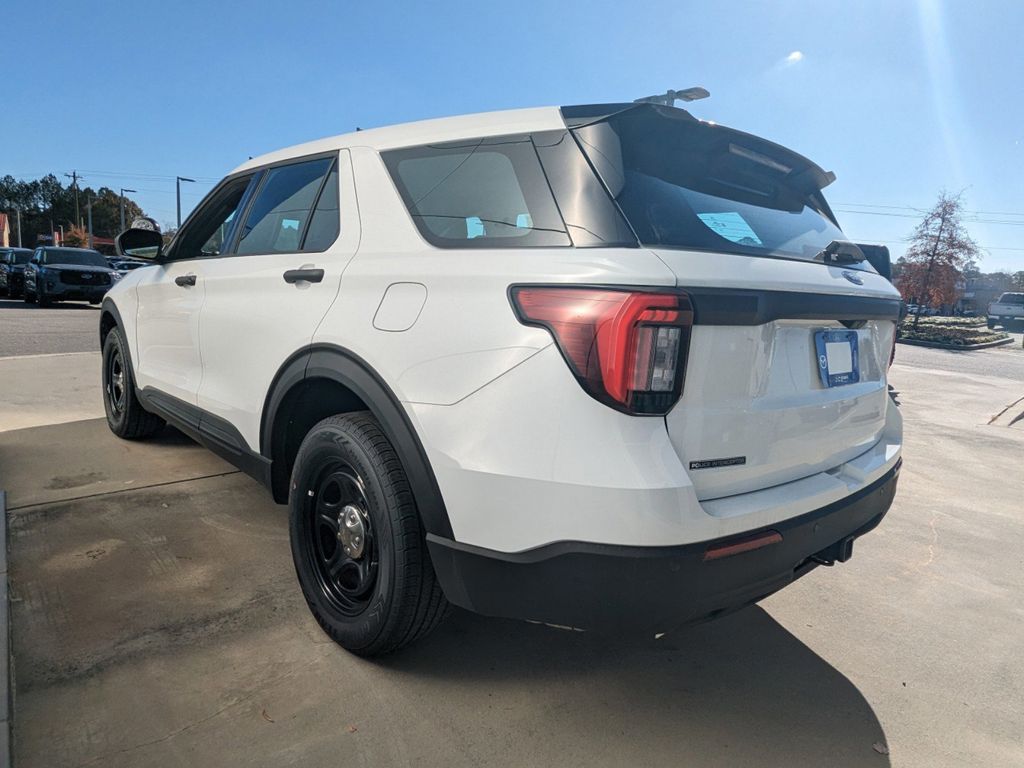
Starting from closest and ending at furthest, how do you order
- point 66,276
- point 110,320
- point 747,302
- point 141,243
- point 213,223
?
point 747,302
point 213,223
point 141,243
point 110,320
point 66,276

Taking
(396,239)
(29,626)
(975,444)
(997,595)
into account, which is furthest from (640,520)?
(975,444)

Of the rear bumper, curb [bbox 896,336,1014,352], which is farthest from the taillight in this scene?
curb [bbox 896,336,1014,352]

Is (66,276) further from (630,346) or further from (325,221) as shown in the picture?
(630,346)

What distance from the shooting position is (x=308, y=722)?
6.54 ft

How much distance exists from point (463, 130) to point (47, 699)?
2185mm

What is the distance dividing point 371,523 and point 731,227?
1.45 metres

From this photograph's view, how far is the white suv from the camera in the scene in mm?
1622

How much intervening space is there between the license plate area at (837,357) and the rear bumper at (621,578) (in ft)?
1.36

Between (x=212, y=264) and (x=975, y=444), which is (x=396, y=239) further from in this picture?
(x=975, y=444)

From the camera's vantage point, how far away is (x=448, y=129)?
7.36 feet

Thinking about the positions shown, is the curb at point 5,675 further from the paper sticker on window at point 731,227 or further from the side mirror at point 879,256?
the side mirror at point 879,256

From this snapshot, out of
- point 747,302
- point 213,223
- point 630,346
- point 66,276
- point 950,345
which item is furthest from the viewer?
point 950,345

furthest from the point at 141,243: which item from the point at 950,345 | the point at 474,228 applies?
the point at 950,345

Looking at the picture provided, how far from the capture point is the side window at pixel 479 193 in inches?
73.3
